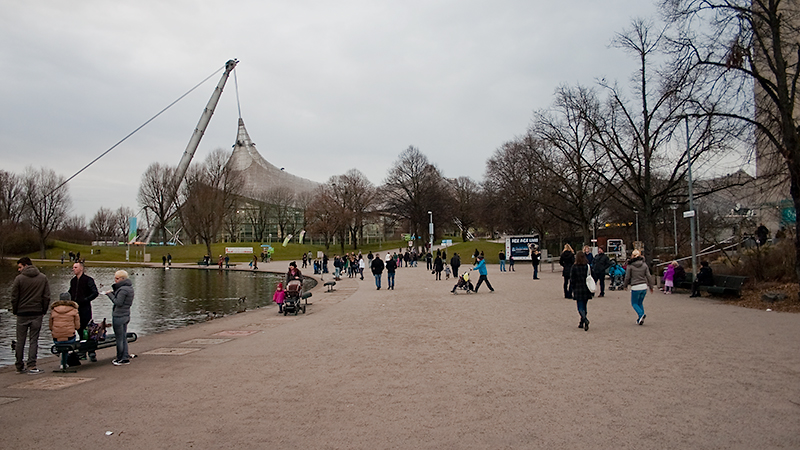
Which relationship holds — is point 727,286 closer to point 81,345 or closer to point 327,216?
point 81,345

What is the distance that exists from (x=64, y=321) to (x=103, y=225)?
121337mm

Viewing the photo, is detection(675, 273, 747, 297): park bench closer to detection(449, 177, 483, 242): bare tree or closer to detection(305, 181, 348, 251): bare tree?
detection(305, 181, 348, 251): bare tree

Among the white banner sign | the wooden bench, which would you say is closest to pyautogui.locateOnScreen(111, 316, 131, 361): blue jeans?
the wooden bench

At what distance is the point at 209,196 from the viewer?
6519 cm

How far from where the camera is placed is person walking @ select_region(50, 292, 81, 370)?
7.77 m

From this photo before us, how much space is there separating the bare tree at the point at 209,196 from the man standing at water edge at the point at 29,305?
55.8 meters

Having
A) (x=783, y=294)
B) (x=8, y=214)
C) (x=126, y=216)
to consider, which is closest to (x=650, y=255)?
Result: (x=783, y=294)

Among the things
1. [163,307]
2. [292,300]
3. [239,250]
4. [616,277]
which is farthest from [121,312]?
[239,250]

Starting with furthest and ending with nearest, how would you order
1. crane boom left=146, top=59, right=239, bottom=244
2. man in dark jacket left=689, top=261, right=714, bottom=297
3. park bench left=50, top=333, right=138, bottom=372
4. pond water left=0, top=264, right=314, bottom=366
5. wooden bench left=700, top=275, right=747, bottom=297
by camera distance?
1. crane boom left=146, top=59, right=239, bottom=244
2. man in dark jacket left=689, top=261, right=714, bottom=297
3. wooden bench left=700, top=275, right=747, bottom=297
4. pond water left=0, top=264, right=314, bottom=366
5. park bench left=50, top=333, right=138, bottom=372

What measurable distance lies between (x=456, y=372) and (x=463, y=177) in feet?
288

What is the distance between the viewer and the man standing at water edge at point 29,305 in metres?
7.78

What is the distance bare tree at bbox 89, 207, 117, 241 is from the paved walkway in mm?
116876

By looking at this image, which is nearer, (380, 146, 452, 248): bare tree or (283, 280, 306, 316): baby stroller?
(283, 280, 306, 316): baby stroller

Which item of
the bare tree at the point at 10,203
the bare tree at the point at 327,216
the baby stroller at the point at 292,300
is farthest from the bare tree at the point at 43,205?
the baby stroller at the point at 292,300
